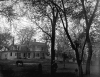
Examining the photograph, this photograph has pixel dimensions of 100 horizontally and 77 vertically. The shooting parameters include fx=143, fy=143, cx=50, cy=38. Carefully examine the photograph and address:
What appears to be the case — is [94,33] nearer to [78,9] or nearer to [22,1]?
[78,9]

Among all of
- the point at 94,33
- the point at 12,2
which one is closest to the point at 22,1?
the point at 12,2

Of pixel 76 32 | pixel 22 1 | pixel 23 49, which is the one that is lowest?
pixel 23 49

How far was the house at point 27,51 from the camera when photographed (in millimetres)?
58438

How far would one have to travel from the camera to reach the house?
5844cm

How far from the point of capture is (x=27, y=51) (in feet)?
196

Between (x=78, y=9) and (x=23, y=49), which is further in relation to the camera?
(x=23, y=49)

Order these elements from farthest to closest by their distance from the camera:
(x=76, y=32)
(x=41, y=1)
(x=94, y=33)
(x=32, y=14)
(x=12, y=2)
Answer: (x=76, y=32), (x=94, y=33), (x=32, y=14), (x=12, y=2), (x=41, y=1)

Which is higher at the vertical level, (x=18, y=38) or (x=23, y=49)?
(x=18, y=38)

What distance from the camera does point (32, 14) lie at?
70.6 feet

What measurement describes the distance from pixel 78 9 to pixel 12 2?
27.6 ft

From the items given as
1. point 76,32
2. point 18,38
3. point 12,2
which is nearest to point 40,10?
point 12,2

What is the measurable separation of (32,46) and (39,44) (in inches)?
133

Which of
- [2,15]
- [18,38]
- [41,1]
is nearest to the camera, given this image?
[41,1]

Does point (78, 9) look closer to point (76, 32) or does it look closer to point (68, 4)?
point (68, 4)
